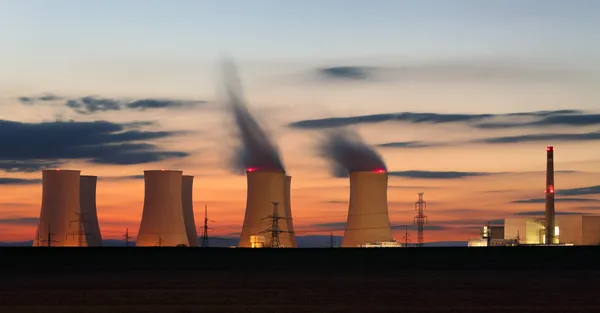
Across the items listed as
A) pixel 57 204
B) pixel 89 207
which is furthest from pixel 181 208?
pixel 89 207

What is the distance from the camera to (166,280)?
1069 inches

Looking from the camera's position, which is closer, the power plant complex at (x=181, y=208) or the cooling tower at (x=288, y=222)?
the power plant complex at (x=181, y=208)

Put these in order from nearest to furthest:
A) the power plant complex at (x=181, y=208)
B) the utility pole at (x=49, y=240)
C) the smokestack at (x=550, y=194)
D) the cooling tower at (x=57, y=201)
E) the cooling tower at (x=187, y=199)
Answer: the power plant complex at (x=181, y=208)
the cooling tower at (x=57, y=201)
the utility pole at (x=49, y=240)
the cooling tower at (x=187, y=199)
the smokestack at (x=550, y=194)

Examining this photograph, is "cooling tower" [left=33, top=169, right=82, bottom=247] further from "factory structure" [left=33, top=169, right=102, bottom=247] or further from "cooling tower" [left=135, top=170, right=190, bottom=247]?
"cooling tower" [left=135, top=170, right=190, bottom=247]

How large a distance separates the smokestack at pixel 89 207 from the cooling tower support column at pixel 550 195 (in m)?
39.0

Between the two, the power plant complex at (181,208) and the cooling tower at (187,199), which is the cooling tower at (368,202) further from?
the cooling tower at (187,199)

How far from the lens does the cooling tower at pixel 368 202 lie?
209 feet

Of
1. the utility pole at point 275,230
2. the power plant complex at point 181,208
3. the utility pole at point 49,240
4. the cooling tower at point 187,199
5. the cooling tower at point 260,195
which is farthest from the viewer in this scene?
the cooling tower at point 187,199

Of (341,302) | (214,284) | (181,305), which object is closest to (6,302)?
(181,305)

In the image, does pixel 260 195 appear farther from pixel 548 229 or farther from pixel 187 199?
pixel 548 229

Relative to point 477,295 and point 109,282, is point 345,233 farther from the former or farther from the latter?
point 477,295

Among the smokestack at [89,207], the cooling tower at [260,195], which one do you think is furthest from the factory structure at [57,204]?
the smokestack at [89,207]

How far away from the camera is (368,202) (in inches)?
2510

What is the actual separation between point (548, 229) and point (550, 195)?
332 cm
